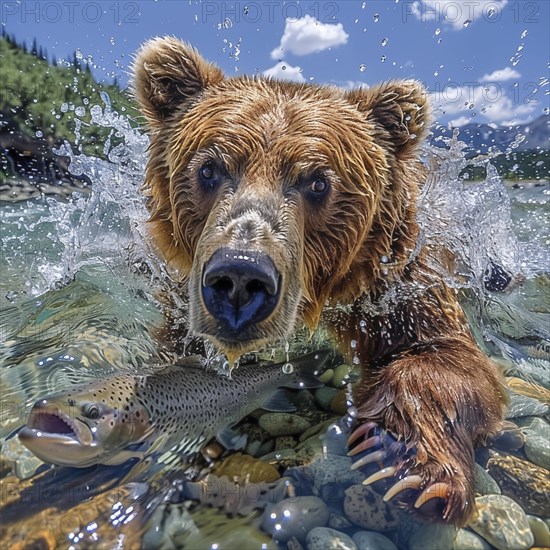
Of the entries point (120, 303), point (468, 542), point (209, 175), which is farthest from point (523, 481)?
point (120, 303)

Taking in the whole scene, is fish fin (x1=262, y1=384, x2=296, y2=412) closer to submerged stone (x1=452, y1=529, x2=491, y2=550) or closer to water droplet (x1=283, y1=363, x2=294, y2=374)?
water droplet (x1=283, y1=363, x2=294, y2=374)

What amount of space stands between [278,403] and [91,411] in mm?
1239

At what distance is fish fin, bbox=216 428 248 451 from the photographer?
2.79 meters

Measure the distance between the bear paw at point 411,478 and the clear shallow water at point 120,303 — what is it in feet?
0.79

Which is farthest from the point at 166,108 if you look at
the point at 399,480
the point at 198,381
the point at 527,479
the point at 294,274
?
the point at 527,479

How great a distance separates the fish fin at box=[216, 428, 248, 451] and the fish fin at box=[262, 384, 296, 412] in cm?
31

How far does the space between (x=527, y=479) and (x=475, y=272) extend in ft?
6.16

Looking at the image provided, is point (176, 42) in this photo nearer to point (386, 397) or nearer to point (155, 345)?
point (155, 345)

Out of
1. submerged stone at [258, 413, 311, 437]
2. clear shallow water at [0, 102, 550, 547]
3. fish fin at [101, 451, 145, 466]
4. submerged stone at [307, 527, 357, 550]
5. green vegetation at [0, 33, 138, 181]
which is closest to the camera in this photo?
submerged stone at [307, 527, 357, 550]

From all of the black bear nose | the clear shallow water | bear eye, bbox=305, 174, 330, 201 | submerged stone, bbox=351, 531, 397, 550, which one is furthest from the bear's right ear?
submerged stone, bbox=351, 531, 397, 550

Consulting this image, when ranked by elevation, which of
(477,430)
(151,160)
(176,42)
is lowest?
(477,430)

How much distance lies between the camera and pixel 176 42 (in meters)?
3.23

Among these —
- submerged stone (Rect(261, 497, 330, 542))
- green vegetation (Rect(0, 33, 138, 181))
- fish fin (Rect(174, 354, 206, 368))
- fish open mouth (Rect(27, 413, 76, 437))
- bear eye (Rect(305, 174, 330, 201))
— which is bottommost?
submerged stone (Rect(261, 497, 330, 542))

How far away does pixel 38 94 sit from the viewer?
1734 cm
